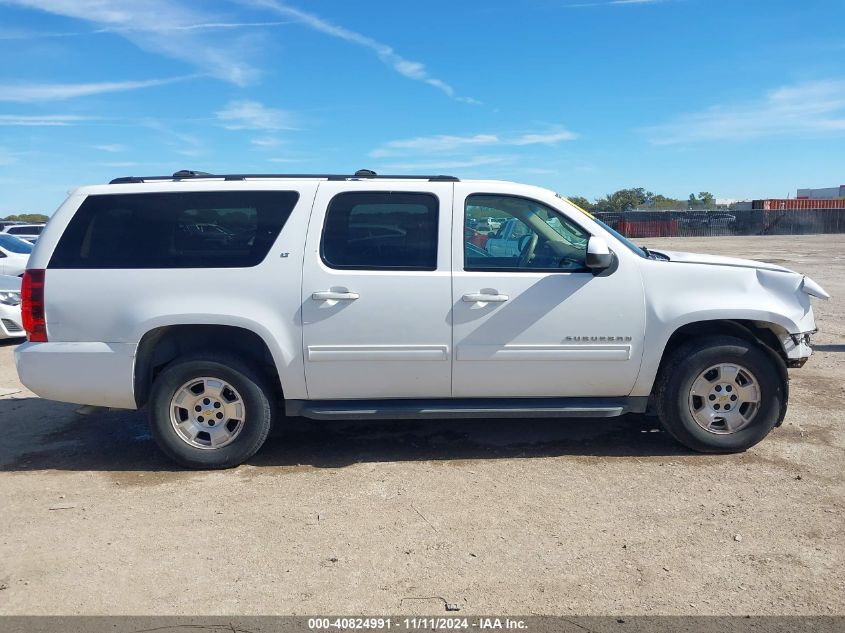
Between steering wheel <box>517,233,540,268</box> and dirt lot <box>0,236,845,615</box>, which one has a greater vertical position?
steering wheel <box>517,233,540,268</box>

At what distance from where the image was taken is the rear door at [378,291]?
491cm

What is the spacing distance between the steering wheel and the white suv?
16 millimetres

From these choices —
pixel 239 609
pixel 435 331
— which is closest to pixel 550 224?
pixel 435 331

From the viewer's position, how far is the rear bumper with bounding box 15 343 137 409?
4.93 meters

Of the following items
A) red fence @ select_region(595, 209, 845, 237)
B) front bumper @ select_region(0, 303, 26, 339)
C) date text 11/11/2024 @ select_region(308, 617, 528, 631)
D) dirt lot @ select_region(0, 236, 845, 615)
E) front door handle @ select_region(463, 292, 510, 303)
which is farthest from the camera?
red fence @ select_region(595, 209, 845, 237)

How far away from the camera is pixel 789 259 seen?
24.2 m

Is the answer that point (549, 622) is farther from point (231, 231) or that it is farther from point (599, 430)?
→ point (231, 231)

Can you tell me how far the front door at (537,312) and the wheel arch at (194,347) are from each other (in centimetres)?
137

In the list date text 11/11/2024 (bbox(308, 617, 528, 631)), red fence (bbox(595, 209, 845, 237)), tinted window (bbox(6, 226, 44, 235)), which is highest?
red fence (bbox(595, 209, 845, 237))

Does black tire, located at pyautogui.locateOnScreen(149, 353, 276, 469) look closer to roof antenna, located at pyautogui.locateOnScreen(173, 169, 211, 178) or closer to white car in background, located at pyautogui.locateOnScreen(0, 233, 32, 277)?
roof antenna, located at pyautogui.locateOnScreen(173, 169, 211, 178)

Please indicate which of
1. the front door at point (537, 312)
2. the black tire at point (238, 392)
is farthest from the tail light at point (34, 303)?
the front door at point (537, 312)

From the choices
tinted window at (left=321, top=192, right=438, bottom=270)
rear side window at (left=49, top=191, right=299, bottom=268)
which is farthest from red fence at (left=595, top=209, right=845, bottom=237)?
rear side window at (left=49, top=191, right=299, bottom=268)

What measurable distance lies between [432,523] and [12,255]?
36.1 feet

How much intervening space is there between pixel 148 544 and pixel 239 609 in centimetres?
94
